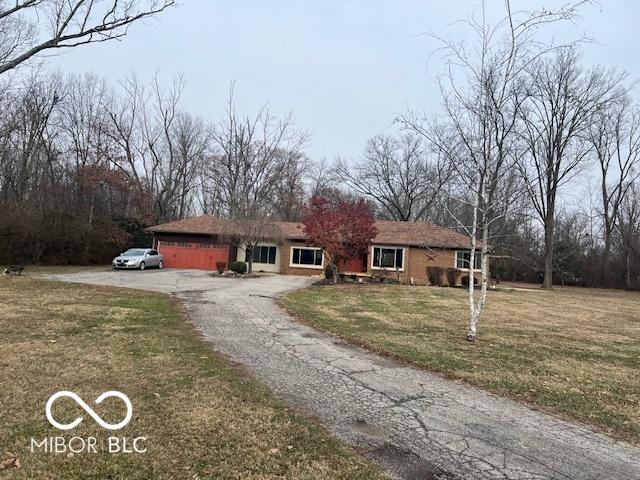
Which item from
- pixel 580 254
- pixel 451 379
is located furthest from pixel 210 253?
pixel 580 254

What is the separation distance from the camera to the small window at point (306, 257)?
1254 inches

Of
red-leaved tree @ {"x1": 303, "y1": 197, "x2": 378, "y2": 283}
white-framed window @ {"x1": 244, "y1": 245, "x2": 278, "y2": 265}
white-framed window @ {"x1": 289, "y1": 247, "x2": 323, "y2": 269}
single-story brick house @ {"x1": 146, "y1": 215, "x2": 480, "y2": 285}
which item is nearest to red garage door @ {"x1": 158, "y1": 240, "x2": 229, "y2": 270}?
single-story brick house @ {"x1": 146, "y1": 215, "x2": 480, "y2": 285}

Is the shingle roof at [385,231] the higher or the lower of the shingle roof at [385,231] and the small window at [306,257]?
the higher

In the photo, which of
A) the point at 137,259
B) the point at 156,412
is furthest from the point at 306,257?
the point at 156,412

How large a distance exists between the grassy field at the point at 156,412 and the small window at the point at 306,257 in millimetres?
23039

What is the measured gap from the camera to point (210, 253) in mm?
33250

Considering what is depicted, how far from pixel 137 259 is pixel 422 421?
26856 millimetres

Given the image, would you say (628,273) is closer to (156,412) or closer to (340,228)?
(340,228)

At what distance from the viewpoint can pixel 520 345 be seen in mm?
9602

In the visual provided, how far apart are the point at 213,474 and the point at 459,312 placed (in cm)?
1306

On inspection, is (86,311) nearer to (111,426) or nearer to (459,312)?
(111,426)

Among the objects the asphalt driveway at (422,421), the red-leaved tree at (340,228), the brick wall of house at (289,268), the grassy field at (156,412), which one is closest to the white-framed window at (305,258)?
the brick wall of house at (289,268)

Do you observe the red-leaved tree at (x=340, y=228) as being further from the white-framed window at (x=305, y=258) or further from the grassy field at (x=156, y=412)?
the grassy field at (x=156, y=412)

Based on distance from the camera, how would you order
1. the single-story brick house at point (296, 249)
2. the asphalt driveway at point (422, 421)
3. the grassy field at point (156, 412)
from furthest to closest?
the single-story brick house at point (296, 249) < the asphalt driveway at point (422, 421) < the grassy field at point (156, 412)
